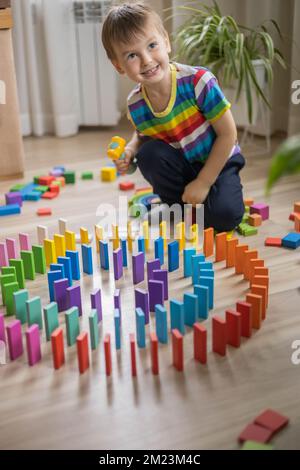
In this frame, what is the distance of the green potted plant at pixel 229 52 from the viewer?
2180mm

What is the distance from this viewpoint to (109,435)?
0.94 m

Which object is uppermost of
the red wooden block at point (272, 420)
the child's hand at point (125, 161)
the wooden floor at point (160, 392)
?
the child's hand at point (125, 161)

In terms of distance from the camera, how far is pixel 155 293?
1278 millimetres

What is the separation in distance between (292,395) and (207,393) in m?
0.14

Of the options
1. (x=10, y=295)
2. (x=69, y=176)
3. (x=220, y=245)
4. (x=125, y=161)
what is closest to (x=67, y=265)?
(x=10, y=295)

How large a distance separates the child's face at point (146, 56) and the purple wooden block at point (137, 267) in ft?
1.57

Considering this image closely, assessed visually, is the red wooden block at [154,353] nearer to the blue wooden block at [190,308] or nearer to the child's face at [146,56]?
the blue wooden block at [190,308]

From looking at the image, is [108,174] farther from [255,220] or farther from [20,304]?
[20,304]

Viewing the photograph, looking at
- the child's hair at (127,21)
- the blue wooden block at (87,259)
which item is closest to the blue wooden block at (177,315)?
the blue wooden block at (87,259)

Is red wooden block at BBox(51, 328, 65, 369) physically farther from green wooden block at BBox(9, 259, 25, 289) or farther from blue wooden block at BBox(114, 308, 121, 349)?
green wooden block at BBox(9, 259, 25, 289)

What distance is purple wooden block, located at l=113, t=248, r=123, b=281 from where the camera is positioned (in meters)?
1.42

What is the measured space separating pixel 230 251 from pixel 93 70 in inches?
59.6

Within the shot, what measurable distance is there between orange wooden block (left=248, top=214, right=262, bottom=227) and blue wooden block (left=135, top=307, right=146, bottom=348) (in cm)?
64
